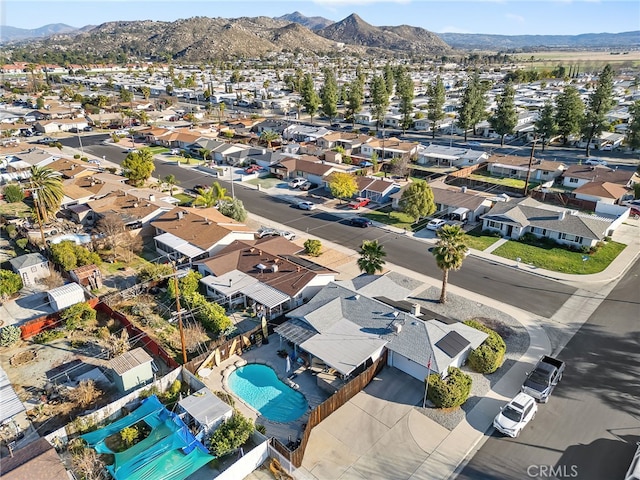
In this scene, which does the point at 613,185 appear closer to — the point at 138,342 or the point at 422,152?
the point at 422,152

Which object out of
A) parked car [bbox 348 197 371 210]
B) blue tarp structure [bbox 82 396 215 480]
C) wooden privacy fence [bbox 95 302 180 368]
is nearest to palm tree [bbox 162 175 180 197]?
parked car [bbox 348 197 371 210]

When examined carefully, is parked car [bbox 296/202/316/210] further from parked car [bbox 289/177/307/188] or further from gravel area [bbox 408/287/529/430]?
gravel area [bbox 408/287/529/430]

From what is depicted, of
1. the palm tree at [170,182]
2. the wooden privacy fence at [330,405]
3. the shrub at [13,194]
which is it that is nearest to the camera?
the wooden privacy fence at [330,405]

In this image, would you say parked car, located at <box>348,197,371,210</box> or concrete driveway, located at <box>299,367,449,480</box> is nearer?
concrete driveway, located at <box>299,367,449,480</box>

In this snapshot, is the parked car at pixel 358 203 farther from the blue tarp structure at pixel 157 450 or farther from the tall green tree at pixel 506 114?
the tall green tree at pixel 506 114

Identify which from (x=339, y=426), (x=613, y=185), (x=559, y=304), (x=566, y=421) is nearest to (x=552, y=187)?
(x=613, y=185)

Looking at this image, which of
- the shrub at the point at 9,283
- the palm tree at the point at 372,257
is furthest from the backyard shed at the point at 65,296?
the palm tree at the point at 372,257
